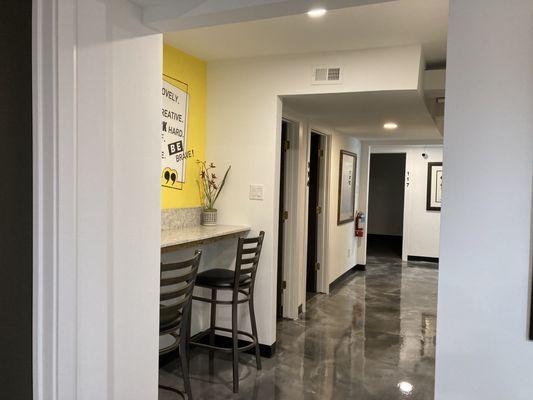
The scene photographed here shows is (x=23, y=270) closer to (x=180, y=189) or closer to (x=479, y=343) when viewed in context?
(x=479, y=343)

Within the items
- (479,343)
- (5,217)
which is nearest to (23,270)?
(5,217)

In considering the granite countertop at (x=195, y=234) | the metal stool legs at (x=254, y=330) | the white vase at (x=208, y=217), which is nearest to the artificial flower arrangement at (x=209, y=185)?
the white vase at (x=208, y=217)

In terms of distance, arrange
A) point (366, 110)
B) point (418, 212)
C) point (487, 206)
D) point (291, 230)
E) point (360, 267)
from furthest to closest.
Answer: point (418, 212), point (360, 267), point (291, 230), point (366, 110), point (487, 206)

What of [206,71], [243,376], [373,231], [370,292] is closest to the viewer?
[243,376]

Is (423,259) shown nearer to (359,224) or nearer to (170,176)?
(359,224)

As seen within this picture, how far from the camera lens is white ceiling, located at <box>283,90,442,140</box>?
3.18 meters

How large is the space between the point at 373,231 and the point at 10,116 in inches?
405

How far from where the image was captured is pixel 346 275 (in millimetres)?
6188

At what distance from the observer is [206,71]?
11.6 feet

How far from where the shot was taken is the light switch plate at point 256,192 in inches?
132

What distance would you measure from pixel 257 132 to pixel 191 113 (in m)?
0.55

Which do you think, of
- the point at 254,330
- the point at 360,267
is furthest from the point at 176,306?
the point at 360,267

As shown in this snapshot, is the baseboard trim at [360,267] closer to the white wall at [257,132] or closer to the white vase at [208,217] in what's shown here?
the white wall at [257,132]

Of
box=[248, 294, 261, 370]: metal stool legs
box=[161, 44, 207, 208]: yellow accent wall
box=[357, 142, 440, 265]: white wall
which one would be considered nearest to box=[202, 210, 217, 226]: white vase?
box=[161, 44, 207, 208]: yellow accent wall
